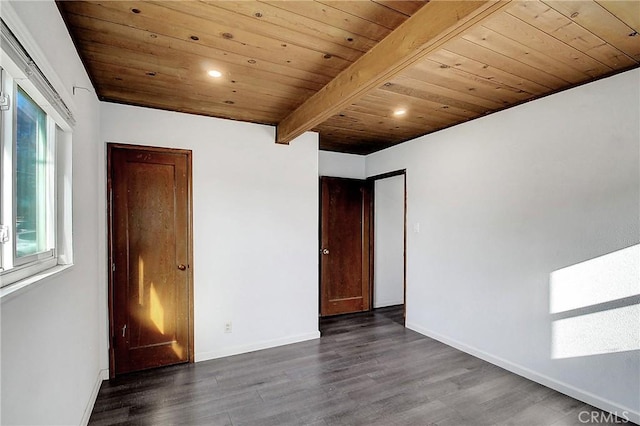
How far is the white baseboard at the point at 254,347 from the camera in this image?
10.6 feet

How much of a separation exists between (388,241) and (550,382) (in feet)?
9.61

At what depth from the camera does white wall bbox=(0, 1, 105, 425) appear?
3.75 feet

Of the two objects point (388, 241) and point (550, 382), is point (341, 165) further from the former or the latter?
point (550, 382)

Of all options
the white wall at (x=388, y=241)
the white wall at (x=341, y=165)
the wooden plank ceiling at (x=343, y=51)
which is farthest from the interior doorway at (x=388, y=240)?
the wooden plank ceiling at (x=343, y=51)

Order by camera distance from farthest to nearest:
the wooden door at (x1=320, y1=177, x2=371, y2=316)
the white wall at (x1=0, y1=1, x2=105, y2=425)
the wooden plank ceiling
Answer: the wooden door at (x1=320, y1=177, x2=371, y2=316), the wooden plank ceiling, the white wall at (x1=0, y1=1, x2=105, y2=425)

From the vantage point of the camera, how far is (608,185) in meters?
2.38

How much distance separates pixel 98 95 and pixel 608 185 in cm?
421

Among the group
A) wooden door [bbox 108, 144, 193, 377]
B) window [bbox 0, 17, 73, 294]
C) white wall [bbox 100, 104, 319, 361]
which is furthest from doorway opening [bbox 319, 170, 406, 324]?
window [bbox 0, 17, 73, 294]

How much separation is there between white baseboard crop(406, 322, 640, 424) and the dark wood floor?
0.21ft

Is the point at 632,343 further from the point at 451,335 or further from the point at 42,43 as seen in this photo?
the point at 42,43

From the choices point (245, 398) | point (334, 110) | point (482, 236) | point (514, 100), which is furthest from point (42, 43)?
point (482, 236)

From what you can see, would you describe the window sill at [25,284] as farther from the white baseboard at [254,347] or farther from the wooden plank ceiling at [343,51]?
the white baseboard at [254,347]

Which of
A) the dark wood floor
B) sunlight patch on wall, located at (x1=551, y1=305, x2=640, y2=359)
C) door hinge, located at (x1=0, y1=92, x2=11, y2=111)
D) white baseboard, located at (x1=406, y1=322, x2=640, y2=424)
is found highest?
door hinge, located at (x1=0, y1=92, x2=11, y2=111)

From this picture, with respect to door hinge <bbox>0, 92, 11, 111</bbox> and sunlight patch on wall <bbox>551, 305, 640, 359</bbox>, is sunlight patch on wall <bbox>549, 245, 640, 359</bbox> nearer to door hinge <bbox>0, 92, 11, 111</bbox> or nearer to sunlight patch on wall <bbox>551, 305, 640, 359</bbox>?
sunlight patch on wall <bbox>551, 305, 640, 359</bbox>
